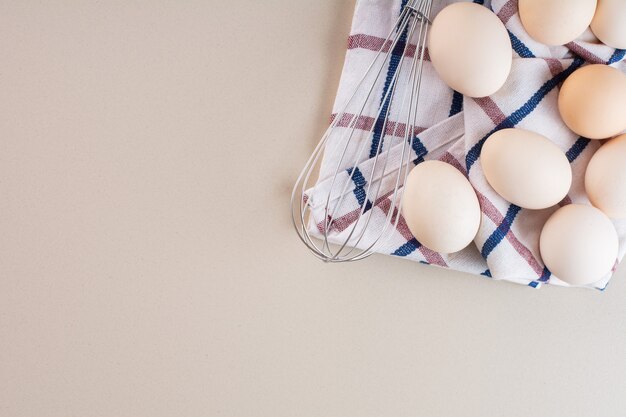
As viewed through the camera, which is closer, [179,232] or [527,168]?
[527,168]

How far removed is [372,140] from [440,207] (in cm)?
11

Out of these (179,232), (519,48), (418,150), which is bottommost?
(179,232)

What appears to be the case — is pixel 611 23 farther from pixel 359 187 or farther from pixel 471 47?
pixel 359 187

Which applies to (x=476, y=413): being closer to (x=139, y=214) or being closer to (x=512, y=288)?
(x=512, y=288)

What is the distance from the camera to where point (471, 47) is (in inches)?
20.3

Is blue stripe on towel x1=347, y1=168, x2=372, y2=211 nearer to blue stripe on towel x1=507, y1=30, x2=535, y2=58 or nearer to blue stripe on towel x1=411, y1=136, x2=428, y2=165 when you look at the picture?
blue stripe on towel x1=411, y1=136, x2=428, y2=165

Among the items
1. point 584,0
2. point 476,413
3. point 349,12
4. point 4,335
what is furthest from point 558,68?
point 4,335

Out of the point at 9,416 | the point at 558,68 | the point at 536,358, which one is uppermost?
the point at 558,68

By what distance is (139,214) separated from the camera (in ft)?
2.03

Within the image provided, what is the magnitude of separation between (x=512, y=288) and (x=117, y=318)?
377 millimetres

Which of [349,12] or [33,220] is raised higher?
[349,12]

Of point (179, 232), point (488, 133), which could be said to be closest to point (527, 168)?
point (488, 133)

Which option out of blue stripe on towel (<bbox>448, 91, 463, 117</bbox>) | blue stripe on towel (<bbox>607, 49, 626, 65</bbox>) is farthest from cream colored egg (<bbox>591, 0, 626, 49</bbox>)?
blue stripe on towel (<bbox>448, 91, 463, 117</bbox>)

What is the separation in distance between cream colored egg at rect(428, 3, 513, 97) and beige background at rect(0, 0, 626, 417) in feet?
0.39
